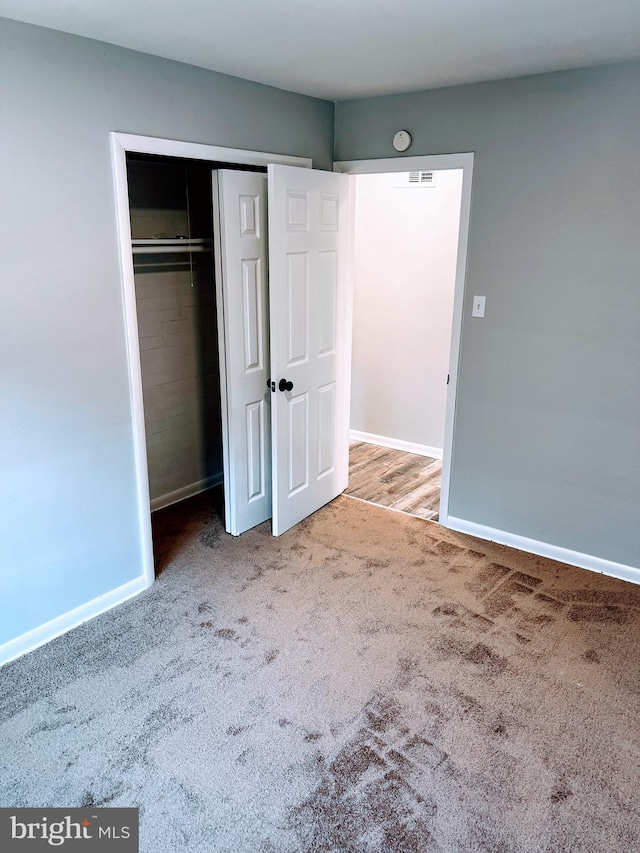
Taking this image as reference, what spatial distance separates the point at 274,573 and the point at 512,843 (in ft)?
5.55

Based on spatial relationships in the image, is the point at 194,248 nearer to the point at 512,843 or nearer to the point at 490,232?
the point at 490,232

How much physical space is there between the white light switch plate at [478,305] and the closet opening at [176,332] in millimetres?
1434

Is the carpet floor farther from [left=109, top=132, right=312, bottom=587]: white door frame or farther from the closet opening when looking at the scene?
the closet opening

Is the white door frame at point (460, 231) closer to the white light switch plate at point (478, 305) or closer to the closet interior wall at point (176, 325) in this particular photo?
the white light switch plate at point (478, 305)

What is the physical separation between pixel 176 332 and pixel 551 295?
7.38 ft

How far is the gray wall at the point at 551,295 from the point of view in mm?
2902

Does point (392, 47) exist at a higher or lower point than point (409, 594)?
higher

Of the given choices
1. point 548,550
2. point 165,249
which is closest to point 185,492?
point 165,249

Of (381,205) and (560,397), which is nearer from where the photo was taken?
(560,397)

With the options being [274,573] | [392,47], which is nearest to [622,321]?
[392,47]

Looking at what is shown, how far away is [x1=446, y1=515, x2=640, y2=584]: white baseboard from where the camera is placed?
3.23 m

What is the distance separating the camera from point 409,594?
3.08 meters

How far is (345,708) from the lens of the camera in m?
2.34

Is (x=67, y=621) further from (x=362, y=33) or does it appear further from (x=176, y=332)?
(x=362, y=33)
